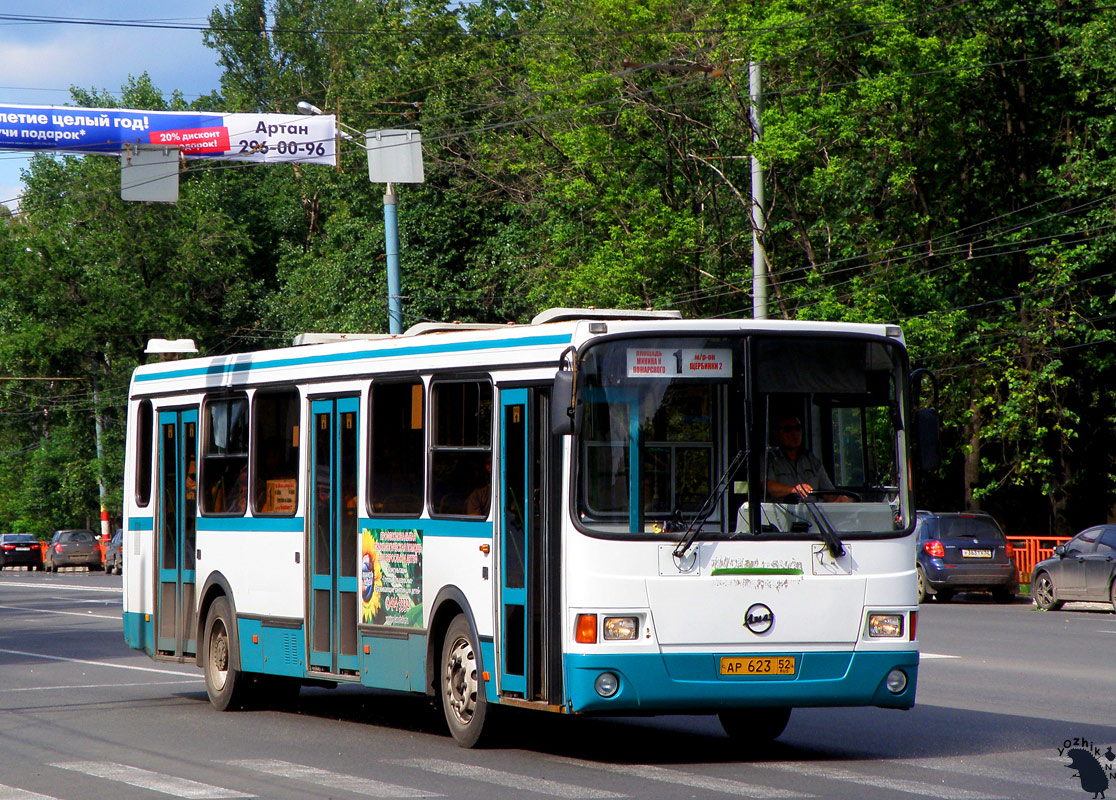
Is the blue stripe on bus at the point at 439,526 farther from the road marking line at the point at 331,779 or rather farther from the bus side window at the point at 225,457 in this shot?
the bus side window at the point at 225,457

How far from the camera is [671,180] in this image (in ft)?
132

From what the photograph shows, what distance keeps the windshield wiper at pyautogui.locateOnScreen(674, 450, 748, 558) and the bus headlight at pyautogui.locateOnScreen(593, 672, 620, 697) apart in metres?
0.83

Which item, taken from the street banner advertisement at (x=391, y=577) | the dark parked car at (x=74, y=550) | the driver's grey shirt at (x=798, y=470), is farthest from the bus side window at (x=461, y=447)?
Answer: the dark parked car at (x=74, y=550)

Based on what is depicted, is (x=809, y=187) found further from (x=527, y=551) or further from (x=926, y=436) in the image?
(x=527, y=551)

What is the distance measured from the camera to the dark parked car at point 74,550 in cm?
6006

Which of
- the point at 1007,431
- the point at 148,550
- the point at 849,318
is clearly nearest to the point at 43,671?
the point at 148,550

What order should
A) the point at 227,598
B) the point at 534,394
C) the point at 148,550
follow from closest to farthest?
the point at 534,394
the point at 227,598
the point at 148,550

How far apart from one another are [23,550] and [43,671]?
49.1 meters

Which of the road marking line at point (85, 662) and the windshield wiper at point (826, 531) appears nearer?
the windshield wiper at point (826, 531)

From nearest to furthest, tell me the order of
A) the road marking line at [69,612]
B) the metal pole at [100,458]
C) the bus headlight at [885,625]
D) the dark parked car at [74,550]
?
the bus headlight at [885,625] → the road marking line at [69,612] → the dark parked car at [74,550] → the metal pole at [100,458]

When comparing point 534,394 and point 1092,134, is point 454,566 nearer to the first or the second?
point 534,394

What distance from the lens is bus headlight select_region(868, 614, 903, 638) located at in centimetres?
1034

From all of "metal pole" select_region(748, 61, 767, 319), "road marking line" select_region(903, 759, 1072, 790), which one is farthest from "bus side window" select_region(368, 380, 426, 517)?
"metal pole" select_region(748, 61, 767, 319)

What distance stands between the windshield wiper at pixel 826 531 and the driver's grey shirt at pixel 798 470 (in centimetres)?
14
